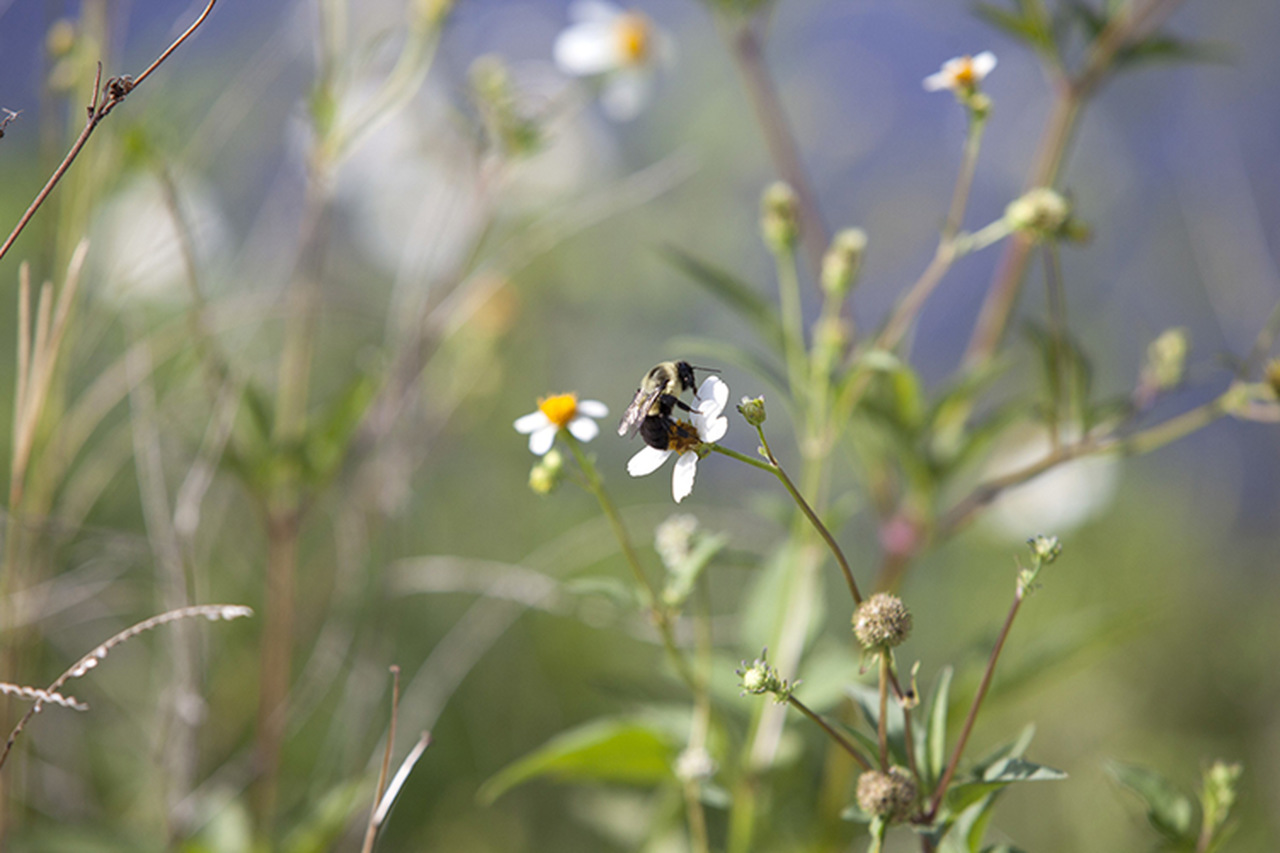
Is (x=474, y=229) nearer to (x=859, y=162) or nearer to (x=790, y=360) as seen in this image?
(x=790, y=360)

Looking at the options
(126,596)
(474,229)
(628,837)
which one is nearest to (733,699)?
(628,837)

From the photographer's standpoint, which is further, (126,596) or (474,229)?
(126,596)

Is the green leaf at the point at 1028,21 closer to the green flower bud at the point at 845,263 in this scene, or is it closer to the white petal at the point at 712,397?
the green flower bud at the point at 845,263

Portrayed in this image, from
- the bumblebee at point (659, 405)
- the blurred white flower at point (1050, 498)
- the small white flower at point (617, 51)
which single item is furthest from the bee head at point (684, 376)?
the blurred white flower at point (1050, 498)

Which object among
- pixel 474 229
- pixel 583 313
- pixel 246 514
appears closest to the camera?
pixel 474 229

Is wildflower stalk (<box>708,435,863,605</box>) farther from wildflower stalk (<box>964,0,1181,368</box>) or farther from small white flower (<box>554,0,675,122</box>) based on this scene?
small white flower (<box>554,0,675,122</box>)

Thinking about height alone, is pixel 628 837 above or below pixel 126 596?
below
